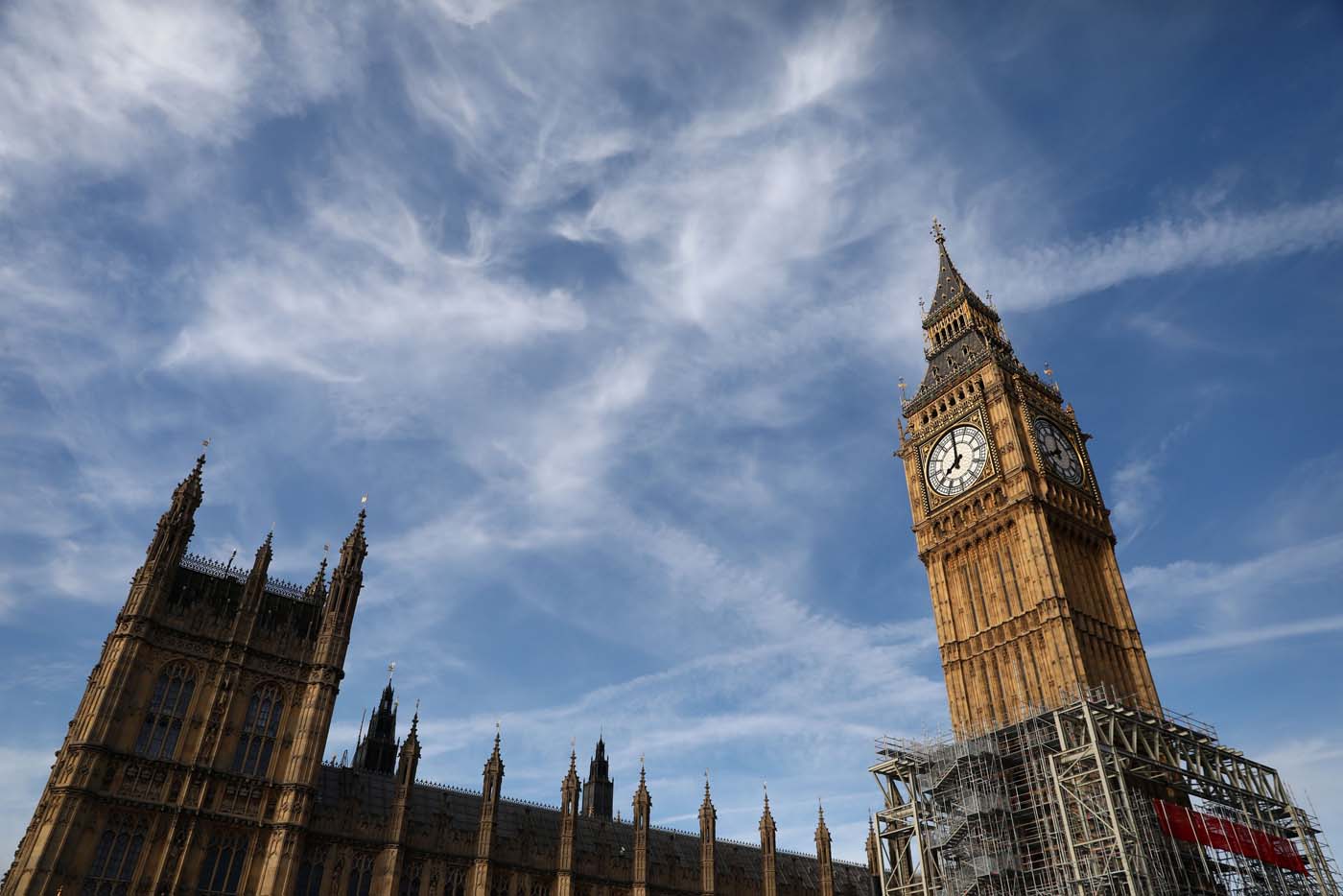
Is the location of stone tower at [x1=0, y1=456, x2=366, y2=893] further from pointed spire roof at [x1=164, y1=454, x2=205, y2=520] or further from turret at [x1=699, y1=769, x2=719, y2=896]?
turret at [x1=699, y1=769, x2=719, y2=896]

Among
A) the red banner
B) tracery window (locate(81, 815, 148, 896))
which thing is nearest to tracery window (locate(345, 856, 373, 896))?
tracery window (locate(81, 815, 148, 896))

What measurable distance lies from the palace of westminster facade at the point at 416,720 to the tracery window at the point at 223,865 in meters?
0.09

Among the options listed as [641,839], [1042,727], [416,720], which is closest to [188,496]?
[416,720]

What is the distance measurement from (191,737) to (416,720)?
520 inches

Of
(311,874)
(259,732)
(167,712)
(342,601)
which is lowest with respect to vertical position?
(311,874)

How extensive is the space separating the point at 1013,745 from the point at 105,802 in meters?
48.0

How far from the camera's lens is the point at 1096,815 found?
41.9 m

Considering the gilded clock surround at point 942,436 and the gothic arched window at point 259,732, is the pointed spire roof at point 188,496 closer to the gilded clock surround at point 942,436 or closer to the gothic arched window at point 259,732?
the gothic arched window at point 259,732

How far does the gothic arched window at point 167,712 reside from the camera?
44531 millimetres

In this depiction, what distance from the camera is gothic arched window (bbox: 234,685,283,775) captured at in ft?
153

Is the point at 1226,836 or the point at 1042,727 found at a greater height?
the point at 1042,727

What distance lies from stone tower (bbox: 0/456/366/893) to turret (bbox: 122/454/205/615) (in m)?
0.07

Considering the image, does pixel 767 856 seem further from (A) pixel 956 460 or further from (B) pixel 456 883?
(A) pixel 956 460

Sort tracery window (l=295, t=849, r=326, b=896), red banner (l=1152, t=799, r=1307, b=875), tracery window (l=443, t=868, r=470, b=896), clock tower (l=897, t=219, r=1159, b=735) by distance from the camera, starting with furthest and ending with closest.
→ 1. clock tower (l=897, t=219, r=1159, b=735)
2. tracery window (l=443, t=868, r=470, b=896)
3. tracery window (l=295, t=849, r=326, b=896)
4. red banner (l=1152, t=799, r=1307, b=875)
